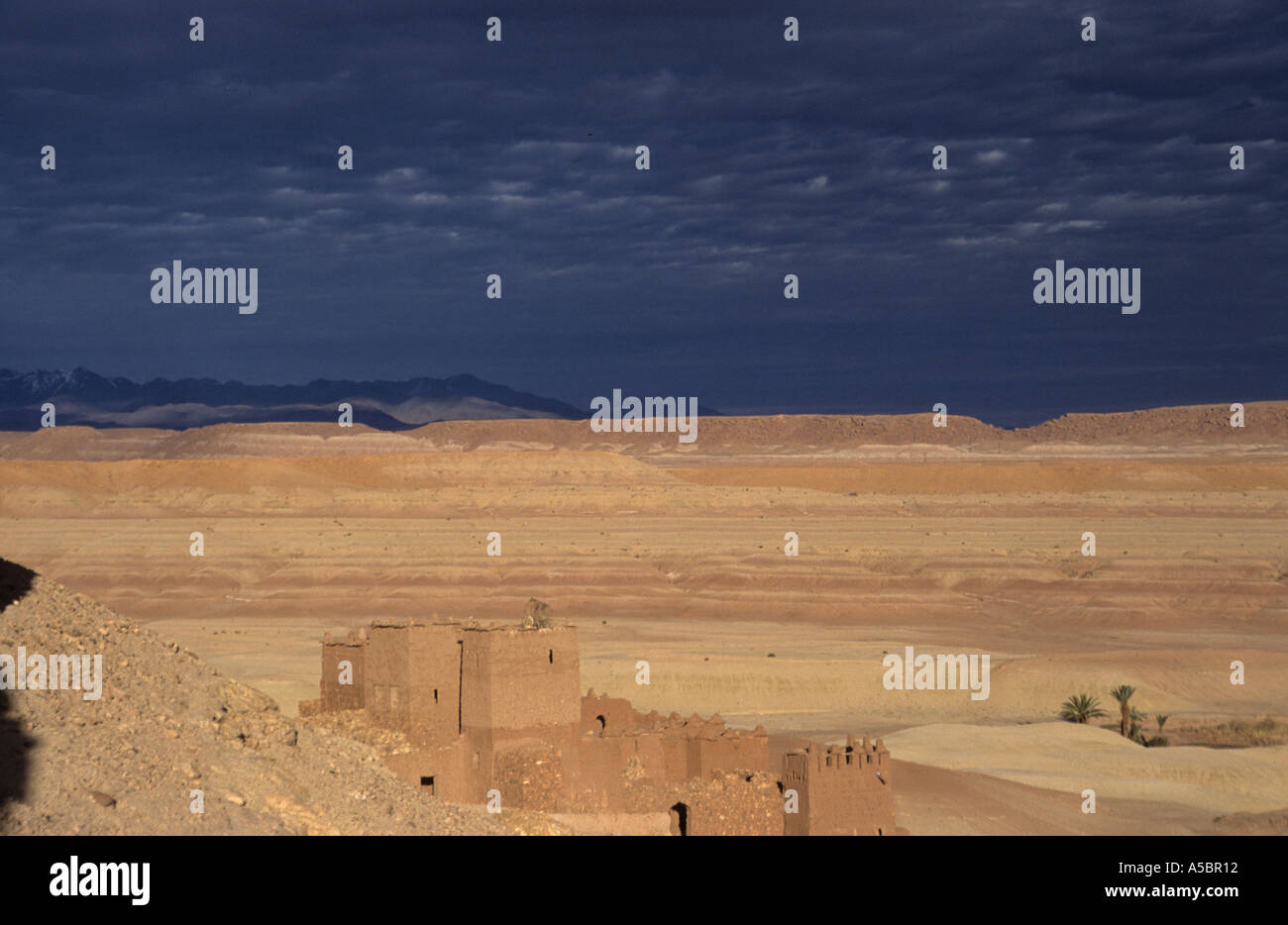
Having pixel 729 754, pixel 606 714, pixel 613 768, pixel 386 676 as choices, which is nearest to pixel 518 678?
pixel 613 768

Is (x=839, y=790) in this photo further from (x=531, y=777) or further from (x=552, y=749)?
(x=531, y=777)

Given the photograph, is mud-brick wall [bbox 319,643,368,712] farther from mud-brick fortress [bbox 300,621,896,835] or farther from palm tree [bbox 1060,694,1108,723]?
palm tree [bbox 1060,694,1108,723]

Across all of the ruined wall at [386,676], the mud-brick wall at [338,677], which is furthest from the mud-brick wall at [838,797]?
the mud-brick wall at [338,677]

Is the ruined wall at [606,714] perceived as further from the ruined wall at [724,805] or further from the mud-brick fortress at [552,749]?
the ruined wall at [724,805]

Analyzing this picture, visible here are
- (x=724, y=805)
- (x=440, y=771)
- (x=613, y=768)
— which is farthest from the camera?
(x=613, y=768)
